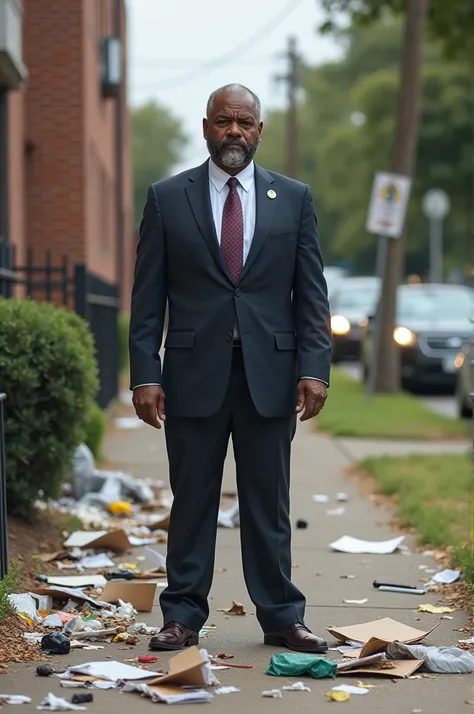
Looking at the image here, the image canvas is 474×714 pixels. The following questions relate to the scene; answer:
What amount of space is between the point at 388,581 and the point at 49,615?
1923mm

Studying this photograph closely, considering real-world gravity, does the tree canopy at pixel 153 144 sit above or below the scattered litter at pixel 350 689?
above

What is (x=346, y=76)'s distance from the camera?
86.6 m

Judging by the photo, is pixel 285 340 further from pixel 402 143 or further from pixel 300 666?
pixel 402 143

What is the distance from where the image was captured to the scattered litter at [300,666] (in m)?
5.39

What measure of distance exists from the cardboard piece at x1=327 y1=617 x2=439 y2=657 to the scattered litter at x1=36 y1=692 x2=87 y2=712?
1.28 m

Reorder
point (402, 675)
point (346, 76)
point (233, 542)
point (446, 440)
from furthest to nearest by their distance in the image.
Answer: point (346, 76)
point (446, 440)
point (233, 542)
point (402, 675)

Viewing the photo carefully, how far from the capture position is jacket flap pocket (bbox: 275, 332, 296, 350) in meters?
5.78

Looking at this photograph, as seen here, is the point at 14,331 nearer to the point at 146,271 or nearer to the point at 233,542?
the point at 233,542

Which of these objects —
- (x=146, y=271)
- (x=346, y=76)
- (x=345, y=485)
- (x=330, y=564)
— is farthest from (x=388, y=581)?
(x=346, y=76)

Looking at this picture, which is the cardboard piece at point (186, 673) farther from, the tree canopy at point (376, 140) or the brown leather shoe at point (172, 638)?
the tree canopy at point (376, 140)

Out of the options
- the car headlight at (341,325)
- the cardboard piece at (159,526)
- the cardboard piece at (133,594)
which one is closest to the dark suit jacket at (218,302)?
the cardboard piece at (133,594)

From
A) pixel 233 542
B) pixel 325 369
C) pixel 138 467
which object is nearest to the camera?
pixel 325 369

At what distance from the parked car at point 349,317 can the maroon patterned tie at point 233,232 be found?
21641mm

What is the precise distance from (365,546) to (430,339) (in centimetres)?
1276
